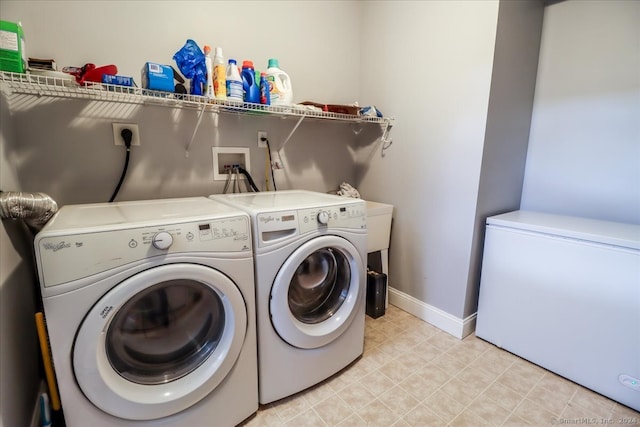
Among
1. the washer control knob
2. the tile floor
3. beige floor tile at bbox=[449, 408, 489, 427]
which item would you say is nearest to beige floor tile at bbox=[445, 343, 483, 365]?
the tile floor

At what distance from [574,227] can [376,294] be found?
44.6 inches

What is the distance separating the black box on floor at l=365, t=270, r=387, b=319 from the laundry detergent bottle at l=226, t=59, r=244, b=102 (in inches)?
53.9

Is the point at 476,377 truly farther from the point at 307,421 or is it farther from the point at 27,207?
the point at 27,207

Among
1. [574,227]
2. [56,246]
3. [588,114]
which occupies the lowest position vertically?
[574,227]

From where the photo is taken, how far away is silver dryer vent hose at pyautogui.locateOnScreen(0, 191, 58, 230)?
937 mm

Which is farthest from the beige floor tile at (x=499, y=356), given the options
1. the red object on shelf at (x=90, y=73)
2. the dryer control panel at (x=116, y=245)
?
the red object on shelf at (x=90, y=73)

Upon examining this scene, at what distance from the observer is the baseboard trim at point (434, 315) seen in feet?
A: 5.92

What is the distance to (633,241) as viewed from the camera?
1.23 m

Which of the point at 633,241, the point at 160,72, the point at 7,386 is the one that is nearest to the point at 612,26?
the point at 633,241

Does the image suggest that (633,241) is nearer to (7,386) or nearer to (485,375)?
(485,375)

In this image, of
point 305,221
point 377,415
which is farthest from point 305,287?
point 377,415

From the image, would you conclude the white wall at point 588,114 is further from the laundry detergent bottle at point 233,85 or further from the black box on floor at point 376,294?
the laundry detergent bottle at point 233,85

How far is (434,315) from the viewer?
1.93m

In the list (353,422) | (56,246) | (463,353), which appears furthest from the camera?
(463,353)
